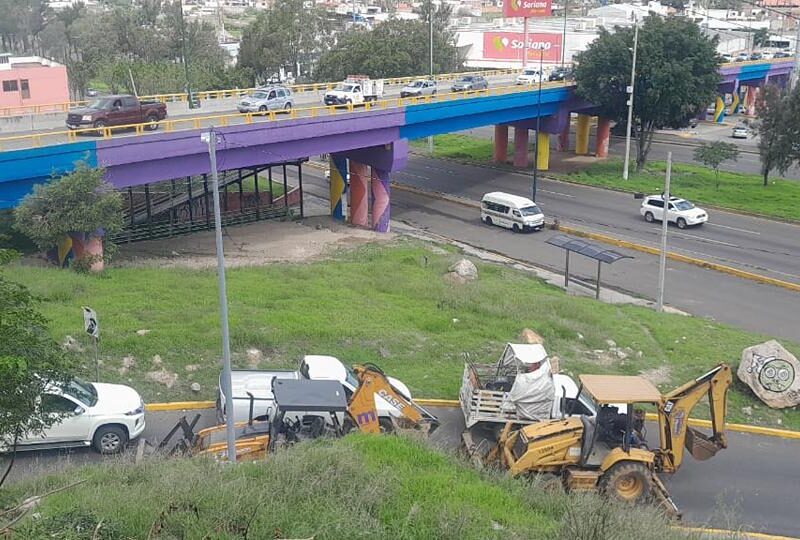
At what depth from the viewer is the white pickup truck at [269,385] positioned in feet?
54.9

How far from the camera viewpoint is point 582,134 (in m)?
65.7

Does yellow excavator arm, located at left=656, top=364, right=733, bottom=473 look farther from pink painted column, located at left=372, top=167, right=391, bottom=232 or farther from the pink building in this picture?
the pink building

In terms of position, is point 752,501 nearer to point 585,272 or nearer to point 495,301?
point 495,301

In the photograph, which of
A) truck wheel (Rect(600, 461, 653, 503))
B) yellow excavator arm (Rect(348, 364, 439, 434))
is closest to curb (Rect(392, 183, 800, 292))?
truck wheel (Rect(600, 461, 653, 503))

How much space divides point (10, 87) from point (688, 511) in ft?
225

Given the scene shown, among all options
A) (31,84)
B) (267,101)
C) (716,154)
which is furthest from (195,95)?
(716,154)

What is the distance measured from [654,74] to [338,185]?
2414cm

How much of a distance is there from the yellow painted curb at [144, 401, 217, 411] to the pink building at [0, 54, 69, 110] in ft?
186

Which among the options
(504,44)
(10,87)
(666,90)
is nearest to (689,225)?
(666,90)

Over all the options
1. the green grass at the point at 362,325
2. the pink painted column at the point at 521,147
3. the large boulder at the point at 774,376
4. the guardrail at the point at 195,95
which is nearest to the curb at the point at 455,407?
the green grass at the point at 362,325

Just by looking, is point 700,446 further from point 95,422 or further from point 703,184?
point 703,184

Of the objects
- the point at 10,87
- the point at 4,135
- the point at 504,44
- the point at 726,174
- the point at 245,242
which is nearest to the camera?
the point at 4,135

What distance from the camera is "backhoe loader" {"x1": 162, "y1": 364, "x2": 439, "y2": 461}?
15078mm

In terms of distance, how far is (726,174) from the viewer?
59.0 metres
